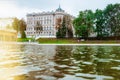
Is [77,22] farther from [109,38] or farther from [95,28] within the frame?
[109,38]

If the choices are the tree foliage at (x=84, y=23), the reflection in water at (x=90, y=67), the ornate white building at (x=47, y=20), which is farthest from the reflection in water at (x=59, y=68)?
the ornate white building at (x=47, y=20)

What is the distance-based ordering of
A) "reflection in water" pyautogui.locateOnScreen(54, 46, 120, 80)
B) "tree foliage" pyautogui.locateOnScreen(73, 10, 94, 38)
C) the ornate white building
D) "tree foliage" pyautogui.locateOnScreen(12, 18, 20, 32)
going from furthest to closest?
the ornate white building < "tree foliage" pyautogui.locateOnScreen(12, 18, 20, 32) < "tree foliage" pyautogui.locateOnScreen(73, 10, 94, 38) < "reflection in water" pyautogui.locateOnScreen(54, 46, 120, 80)

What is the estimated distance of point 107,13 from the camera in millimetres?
82812

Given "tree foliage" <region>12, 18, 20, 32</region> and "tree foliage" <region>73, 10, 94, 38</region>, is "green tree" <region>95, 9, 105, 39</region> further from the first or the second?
"tree foliage" <region>12, 18, 20, 32</region>

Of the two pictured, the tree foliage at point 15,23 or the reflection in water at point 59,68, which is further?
the tree foliage at point 15,23

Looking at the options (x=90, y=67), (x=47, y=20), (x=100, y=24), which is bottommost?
(x=90, y=67)

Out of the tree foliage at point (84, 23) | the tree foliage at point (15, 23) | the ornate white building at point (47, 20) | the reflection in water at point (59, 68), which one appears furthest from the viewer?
the ornate white building at point (47, 20)

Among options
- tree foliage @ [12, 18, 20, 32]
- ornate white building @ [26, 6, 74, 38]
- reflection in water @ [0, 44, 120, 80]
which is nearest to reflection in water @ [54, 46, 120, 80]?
reflection in water @ [0, 44, 120, 80]

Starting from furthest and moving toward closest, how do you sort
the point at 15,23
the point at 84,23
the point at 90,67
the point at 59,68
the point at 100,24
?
the point at 15,23 → the point at 84,23 → the point at 100,24 → the point at 90,67 → the point at 59,68

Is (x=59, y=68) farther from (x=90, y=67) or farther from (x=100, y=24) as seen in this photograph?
(x=100, y=24)

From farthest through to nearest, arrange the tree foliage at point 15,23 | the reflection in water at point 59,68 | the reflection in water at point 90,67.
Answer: the tree foliage at point 15,23
the reflection in water at point 90,67
the reflection in water at point 59,68

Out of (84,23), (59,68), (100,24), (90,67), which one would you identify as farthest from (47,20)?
(59,68)

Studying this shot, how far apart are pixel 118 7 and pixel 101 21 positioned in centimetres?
660

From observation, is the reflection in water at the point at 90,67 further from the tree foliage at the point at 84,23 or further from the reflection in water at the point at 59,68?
the tree foliage at the point at 84,23
